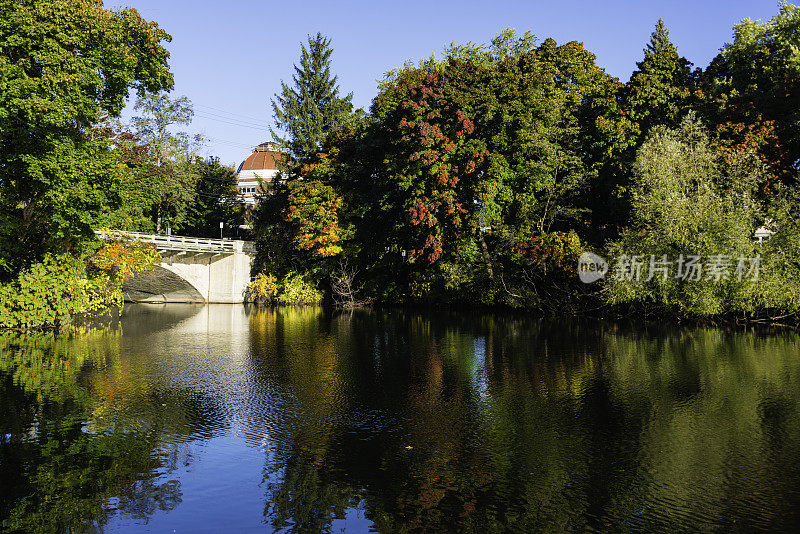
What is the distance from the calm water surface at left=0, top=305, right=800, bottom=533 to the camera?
934 centimetres

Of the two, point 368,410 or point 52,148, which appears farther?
point 52,148

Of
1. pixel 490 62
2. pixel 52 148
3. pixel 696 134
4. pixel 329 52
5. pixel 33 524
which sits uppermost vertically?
pixel 329 52

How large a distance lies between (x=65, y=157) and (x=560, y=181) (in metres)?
32.1

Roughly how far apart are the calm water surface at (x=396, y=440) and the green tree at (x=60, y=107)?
19.9 feet

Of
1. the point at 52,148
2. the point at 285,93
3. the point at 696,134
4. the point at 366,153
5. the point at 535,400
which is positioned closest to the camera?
the point at 535,400

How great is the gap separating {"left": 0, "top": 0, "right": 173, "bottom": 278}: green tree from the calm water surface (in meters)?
6.08

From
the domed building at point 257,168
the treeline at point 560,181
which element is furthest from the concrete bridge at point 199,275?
the domed building at point 257,168

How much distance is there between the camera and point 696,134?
3659 centimetres

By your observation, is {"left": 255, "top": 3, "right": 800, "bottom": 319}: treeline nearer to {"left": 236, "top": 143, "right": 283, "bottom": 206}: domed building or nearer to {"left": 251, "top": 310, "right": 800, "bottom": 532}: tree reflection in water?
{"left": 251, "top": 310, "right": 800, "bottom": 532}: tree reflection in water

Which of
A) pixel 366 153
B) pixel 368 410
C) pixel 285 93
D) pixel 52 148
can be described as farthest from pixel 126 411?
pixel 285 93

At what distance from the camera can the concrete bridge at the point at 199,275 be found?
54.4m

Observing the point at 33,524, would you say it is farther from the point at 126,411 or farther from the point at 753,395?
the point at 753,395

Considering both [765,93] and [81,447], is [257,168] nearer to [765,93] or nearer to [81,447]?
[765,93]

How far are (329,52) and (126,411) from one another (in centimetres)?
5732
